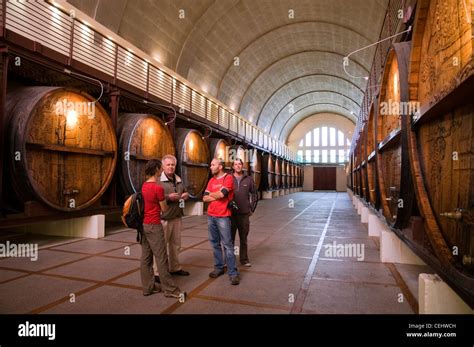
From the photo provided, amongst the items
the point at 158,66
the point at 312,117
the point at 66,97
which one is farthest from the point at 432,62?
the point at 312,117

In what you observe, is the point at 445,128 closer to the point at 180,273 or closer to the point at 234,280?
the point at 234,280

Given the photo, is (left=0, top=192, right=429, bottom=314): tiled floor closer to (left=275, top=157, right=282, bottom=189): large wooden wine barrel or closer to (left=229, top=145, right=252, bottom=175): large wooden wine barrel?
(left=229, top=145, right=252, bottom=175): large wooden wine barrel

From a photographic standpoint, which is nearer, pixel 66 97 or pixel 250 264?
pixel 250 264

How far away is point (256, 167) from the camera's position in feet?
62.5

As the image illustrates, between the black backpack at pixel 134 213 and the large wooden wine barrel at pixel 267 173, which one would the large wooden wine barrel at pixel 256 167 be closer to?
the large wooden wine barrel at pixel 267 173

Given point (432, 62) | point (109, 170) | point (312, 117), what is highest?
point (312, 117)

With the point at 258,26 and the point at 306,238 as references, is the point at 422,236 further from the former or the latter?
the point at 258,26

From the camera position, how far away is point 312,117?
4425 cm

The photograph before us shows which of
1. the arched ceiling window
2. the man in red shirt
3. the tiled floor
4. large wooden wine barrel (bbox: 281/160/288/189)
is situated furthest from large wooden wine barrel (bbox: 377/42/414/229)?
the arched ceiling window

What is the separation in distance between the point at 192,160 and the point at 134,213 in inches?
269

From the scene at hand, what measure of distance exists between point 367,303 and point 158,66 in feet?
30.4

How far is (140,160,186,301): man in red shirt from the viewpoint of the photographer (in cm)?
320
